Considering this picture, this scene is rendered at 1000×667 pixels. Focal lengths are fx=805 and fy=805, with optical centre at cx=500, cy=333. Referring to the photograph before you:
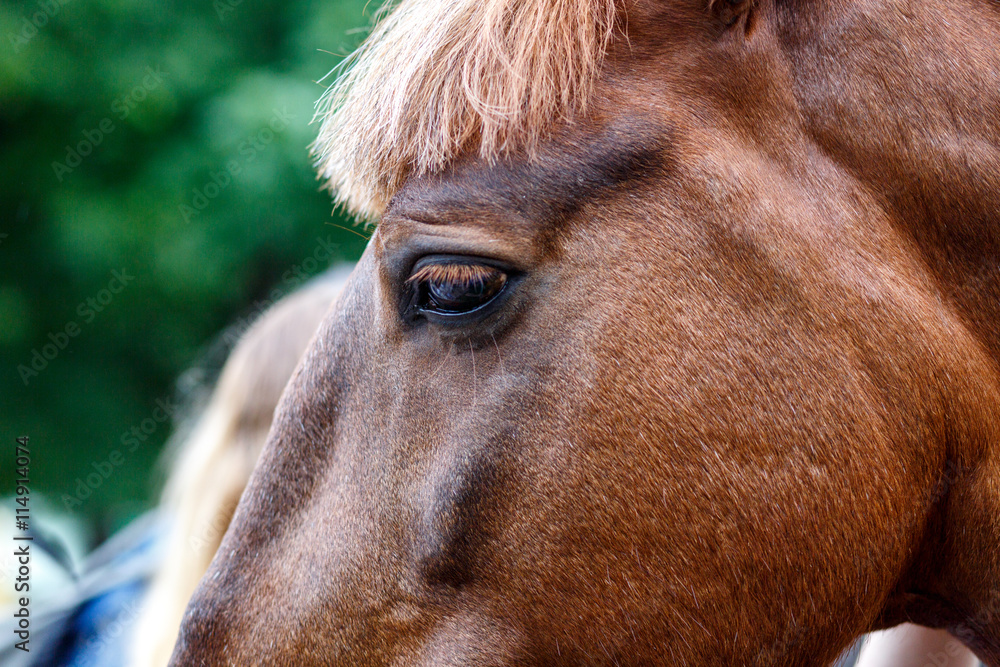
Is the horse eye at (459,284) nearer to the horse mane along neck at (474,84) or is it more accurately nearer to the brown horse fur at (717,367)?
the brown horse fur at (717,367)

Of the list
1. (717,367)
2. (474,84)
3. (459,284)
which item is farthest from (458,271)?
(717,367)

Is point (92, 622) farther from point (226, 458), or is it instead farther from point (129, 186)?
point (129, 186)

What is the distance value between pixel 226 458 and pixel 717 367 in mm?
2494

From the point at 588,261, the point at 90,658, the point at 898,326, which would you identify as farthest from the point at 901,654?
the point at 90,658

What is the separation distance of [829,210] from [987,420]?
432 mm

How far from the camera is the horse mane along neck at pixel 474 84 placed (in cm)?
140

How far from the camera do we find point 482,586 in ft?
4.52

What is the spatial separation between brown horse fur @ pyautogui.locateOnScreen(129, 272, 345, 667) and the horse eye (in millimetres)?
1972

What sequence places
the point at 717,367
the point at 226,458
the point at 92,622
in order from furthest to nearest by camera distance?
the point at 92,622, the point at 226,458, the point at 717,367

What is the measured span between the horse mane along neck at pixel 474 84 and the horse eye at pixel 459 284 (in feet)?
0.63

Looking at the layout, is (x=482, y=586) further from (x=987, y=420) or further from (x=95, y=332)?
(x=95, y=332)

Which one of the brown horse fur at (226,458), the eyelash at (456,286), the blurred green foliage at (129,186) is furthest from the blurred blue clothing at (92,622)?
the eyelash at (456,286)

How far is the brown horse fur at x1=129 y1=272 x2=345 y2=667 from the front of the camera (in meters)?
3.14

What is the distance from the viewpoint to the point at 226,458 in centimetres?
329
